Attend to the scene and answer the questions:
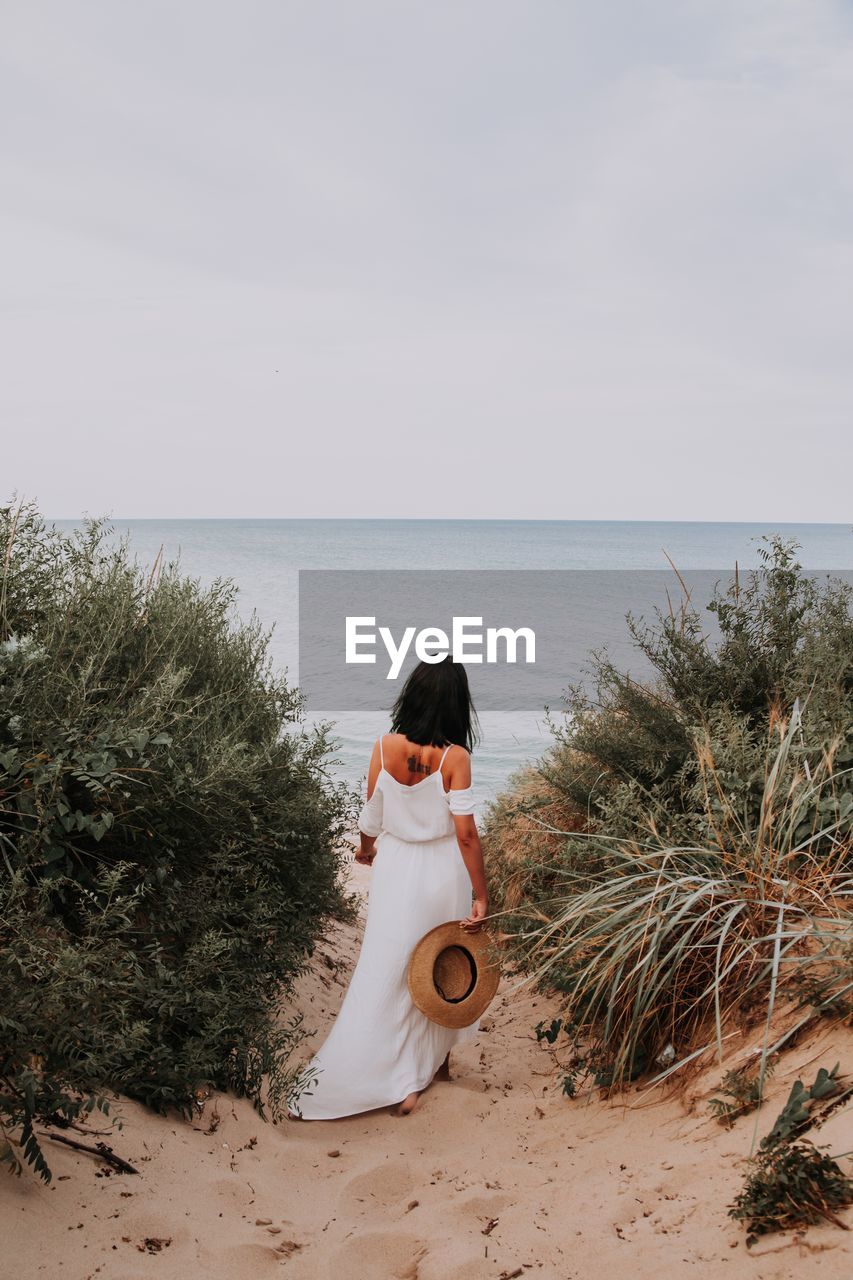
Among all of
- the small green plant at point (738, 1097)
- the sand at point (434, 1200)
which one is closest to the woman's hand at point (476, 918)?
the sand at point (434, 1200)

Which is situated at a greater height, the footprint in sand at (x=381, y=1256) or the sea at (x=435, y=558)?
the sea at (x=435, y=558)

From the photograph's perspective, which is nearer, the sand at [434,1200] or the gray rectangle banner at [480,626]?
the sand at [434,1200]

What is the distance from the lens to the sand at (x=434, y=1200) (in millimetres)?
2494

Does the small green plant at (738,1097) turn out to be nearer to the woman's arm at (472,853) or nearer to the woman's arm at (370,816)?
the woman's arm at (472,853)

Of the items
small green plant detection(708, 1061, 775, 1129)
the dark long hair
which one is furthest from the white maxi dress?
small green plant detection(708, 1061, 775, 1129)

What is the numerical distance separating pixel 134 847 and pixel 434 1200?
72.6 inches

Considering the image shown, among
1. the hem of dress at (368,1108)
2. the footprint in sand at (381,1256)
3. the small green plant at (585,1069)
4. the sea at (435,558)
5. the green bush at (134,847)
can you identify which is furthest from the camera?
the sea at (435,558)

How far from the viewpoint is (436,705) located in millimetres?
4547

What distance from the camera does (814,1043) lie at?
3145 millimetres

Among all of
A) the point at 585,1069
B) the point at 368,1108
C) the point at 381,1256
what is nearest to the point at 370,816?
the point at 368,1108

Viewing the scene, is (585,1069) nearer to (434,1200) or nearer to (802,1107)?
(434,1200)

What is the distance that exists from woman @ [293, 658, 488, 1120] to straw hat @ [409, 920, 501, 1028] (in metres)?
0.07

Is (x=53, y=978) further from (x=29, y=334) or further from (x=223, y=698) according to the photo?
(x=29, y=334)

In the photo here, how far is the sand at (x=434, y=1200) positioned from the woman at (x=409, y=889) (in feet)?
1.13
